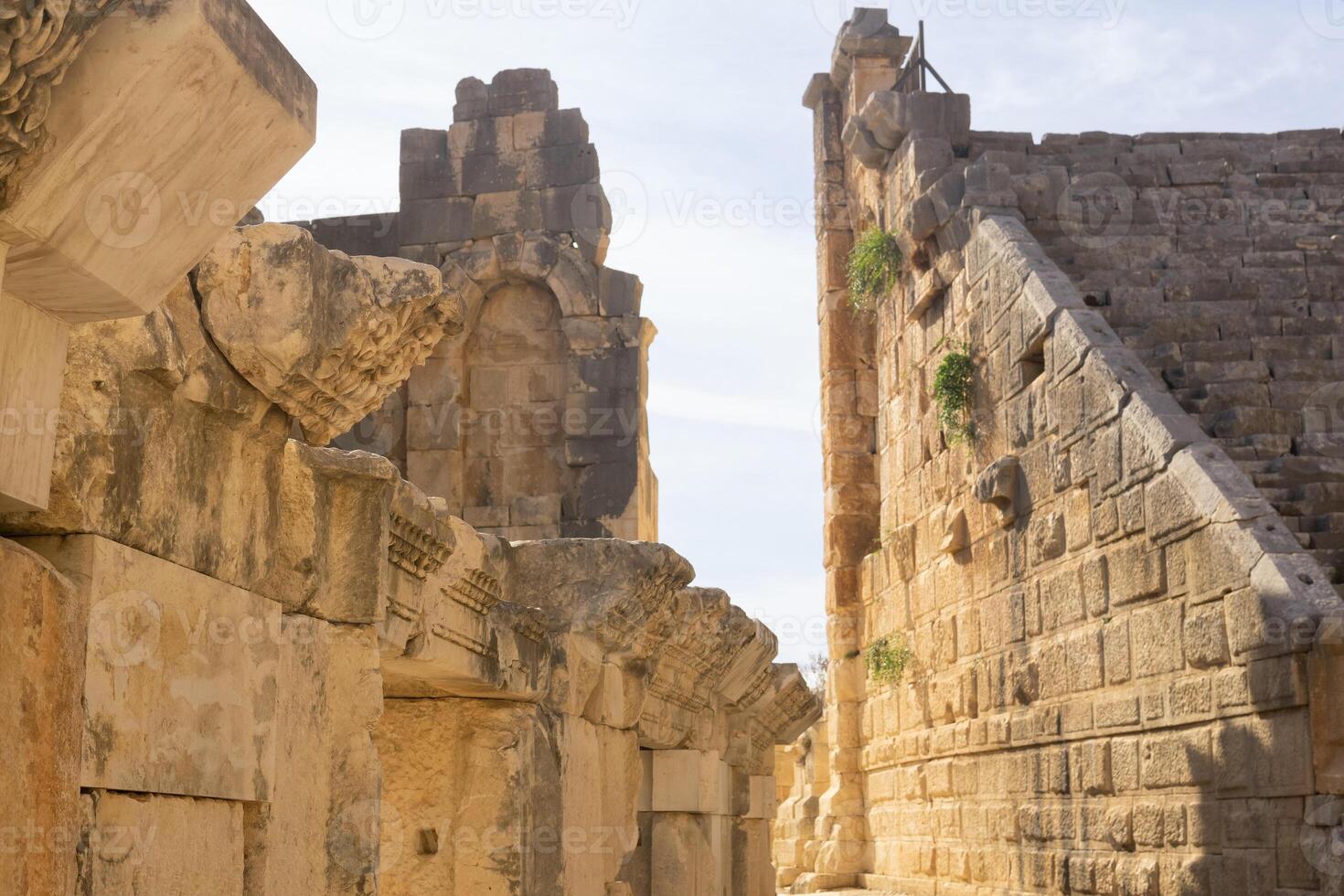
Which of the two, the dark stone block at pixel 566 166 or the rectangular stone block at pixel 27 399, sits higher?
the dark stone block at pixel 566 166

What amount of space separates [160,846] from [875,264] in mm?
14664

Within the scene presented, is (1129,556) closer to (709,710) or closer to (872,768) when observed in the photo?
(709,710)

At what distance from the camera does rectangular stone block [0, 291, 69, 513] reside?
2.83 metres

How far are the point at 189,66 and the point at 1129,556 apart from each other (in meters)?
9.01

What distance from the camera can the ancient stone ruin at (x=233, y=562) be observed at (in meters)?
2.75

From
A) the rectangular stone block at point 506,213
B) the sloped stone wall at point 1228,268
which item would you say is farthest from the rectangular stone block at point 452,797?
the rectangular stone block at point 506,213

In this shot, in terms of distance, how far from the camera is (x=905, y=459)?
17.1m

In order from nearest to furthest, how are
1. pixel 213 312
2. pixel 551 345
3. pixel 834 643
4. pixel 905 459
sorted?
1. pixel 213 312
2. pixel 551 345
3. pixel 905 459
4. pixel 834 643

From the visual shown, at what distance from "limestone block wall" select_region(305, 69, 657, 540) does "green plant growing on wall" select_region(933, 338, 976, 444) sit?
3.42 meters

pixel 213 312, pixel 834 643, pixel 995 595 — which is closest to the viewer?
pixel 213 312

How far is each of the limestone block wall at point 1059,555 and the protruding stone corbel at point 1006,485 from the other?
3 cm

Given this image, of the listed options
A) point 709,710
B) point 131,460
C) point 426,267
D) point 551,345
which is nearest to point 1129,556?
point 709,710

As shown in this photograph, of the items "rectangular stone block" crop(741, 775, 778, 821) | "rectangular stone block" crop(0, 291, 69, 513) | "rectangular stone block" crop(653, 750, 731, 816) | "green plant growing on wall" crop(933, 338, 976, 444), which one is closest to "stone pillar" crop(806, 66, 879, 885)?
"green plant growing on wall" crop(933, 338, 976, 444)

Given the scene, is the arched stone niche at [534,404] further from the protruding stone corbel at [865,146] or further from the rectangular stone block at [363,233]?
the protruding stone corbel at [865,146]
